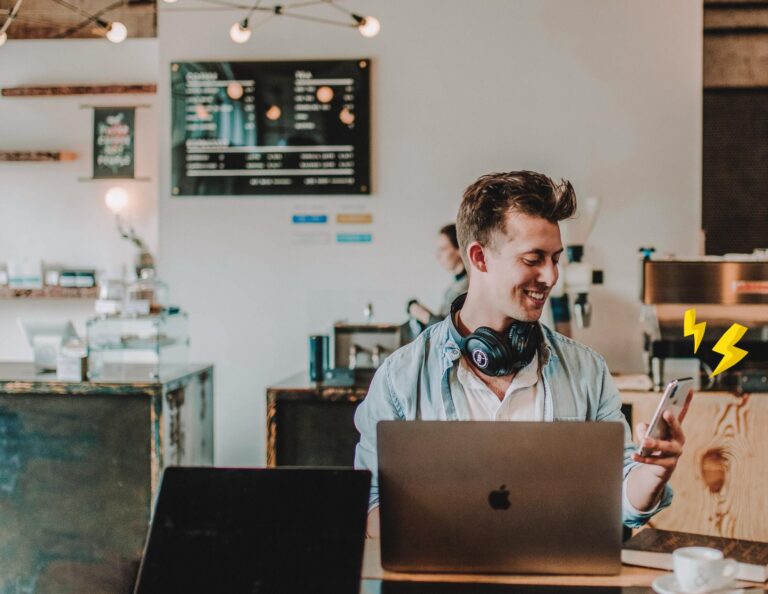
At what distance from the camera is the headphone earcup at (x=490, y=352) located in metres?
1.76

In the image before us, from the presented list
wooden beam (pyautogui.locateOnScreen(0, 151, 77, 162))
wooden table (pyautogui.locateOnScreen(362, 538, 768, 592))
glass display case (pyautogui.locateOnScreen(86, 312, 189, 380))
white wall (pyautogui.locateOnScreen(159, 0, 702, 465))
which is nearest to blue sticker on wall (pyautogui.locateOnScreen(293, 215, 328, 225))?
white wall (pyautogui.locateOnScreen(159, 0, 702, 465))

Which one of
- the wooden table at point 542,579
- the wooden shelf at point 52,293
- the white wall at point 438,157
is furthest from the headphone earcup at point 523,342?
the wooden shelf at point 52,293

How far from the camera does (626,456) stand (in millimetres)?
1665

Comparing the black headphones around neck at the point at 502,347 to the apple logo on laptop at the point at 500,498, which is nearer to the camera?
the apple logo on laptop at the point at 500,498

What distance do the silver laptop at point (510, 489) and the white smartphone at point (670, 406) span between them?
9cm

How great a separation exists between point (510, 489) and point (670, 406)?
0.95 feet

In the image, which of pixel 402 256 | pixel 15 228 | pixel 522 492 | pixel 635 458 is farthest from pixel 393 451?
pixel 15 228

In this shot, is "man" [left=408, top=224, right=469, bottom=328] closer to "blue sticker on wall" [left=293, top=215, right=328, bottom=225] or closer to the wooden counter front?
"blue sticker on wall" [left=293, top=215, right=328, bottom=225]

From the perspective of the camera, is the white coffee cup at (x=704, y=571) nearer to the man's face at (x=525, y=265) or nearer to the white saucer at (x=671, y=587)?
the white saucer at (x=671, y=587)

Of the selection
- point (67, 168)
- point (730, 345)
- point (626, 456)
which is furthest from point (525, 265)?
point (67, 168)

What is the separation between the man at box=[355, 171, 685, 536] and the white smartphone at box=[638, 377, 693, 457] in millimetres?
425

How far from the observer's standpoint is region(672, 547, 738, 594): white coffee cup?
4.04ft

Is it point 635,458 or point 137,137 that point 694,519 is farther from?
point 137,137

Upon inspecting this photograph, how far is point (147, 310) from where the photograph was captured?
11.6 feet
